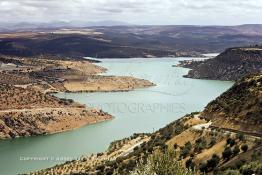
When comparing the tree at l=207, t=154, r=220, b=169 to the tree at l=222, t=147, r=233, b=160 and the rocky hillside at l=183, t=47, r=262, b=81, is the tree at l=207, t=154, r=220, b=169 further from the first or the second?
the rocky hillside at l=183, t=47, r=262, b=81

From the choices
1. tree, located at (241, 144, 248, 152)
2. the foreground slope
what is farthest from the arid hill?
tree, located at (241, 144, 248, 152)

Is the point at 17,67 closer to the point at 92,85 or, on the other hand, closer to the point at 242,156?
the point at 92,85

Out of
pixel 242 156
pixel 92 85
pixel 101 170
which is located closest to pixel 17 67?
pixel 92 85

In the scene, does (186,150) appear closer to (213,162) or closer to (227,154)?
(213,162)

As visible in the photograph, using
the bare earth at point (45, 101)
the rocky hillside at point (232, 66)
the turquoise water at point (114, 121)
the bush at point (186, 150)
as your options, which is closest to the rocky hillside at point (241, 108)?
the bush at point (186, 150)

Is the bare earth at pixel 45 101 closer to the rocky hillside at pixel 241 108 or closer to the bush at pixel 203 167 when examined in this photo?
the rocky hillside at pixel 241 108

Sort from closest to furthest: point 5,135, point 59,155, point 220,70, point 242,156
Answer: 1. point 242,156
2. point 59,155
3. point 5,135
4. point 220,70
